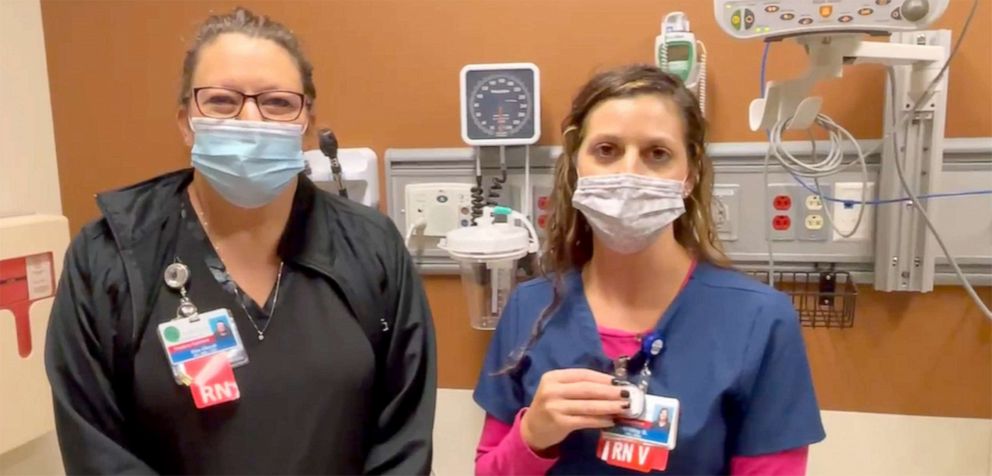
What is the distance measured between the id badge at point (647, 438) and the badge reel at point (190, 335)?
0.59 metres

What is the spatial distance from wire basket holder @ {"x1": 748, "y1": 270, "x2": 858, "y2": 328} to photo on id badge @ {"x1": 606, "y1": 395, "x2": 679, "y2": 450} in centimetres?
68

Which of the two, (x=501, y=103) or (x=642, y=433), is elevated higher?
(x=501, y=103)

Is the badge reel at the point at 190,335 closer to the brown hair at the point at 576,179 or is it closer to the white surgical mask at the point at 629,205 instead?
the brown hair at the point at 576,179

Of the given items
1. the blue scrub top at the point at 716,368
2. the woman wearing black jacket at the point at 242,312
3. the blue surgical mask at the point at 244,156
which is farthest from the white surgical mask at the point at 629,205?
the blue surgical mask at the point at 244,156

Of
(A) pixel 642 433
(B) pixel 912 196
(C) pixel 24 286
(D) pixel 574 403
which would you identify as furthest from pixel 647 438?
(C) pixel 24 286

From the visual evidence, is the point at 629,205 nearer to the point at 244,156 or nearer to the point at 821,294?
the point at 244,156

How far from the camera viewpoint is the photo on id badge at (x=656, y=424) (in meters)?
1.18

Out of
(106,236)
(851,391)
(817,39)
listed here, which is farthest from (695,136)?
(106,236)

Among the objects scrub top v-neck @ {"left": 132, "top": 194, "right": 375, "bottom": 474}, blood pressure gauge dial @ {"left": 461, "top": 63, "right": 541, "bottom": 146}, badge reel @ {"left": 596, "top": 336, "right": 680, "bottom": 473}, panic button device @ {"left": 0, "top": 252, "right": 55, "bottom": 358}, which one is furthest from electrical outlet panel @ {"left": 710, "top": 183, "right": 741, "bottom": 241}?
panic button device @ {"left": 0, "top": 252, "right": 55, "bottom": 358}

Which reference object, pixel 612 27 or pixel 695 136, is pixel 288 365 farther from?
pixel 612 27

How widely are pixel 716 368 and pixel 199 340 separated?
0.80 m

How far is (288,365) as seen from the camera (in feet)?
4.11

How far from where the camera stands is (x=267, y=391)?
4.08ft

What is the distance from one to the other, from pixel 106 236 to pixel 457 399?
3.23 ft
